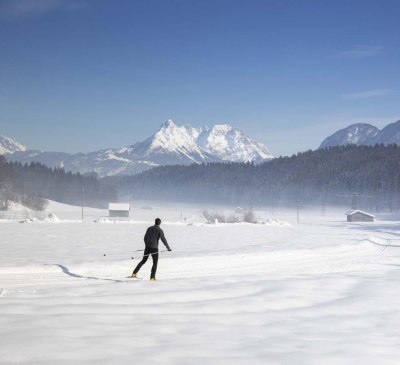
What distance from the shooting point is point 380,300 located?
9.95 meters

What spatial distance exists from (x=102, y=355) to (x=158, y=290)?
17.0 feet

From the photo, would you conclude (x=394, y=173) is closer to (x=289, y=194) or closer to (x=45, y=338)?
(x=289, y=194)

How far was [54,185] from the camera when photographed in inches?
5472

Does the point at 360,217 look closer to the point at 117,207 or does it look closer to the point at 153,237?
the point at 117,207

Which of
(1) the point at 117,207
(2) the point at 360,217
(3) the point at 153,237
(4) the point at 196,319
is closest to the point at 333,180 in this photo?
(2) the point at 360,217

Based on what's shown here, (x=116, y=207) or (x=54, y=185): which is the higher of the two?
(x=54, y=185)

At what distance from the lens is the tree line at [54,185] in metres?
111

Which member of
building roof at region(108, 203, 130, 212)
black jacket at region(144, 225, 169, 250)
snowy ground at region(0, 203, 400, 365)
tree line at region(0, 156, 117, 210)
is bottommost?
snowy ground at region(0, 203, 400, 365)

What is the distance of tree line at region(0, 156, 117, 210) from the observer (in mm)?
111131

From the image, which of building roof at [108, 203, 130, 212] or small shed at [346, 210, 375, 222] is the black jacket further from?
small shed at [346, 210, 375, 222]

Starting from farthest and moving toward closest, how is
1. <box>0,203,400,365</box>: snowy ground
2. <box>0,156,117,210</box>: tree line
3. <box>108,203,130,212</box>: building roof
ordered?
1. <box>0,156,117,210</box>: tree line
2. <box>108,203,130,212</box>: building roof
3. <box>0,203,400,365</box>: snowy ground

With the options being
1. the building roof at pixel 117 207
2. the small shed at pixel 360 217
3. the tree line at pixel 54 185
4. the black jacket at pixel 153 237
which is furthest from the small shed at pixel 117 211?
the black jacket at pixel 153 237

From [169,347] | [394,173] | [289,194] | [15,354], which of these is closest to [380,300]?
[169,347]

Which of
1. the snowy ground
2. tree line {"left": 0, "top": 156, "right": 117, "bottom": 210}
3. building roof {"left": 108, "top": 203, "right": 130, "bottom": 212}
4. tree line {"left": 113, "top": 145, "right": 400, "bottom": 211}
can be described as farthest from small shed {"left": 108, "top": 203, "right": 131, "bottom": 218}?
the snowy ground
